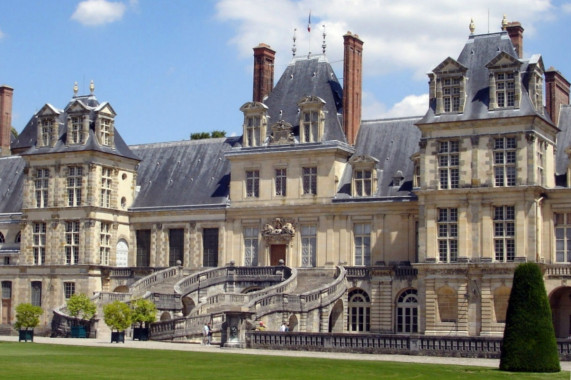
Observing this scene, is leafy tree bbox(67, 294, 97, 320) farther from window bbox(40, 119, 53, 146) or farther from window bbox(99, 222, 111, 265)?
window bbox(40, 119, 53, 146)

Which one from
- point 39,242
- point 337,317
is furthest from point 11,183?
point 337,317

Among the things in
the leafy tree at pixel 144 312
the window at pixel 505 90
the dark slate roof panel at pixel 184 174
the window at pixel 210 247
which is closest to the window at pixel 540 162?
the window at pixel 505 90

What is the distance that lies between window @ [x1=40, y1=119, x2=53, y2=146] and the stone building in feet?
0.28

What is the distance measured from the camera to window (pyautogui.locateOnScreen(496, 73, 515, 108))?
44312 millimetres

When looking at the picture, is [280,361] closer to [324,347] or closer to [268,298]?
[324,347]

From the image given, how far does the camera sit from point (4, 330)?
5456cm

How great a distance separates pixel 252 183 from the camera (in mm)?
52688

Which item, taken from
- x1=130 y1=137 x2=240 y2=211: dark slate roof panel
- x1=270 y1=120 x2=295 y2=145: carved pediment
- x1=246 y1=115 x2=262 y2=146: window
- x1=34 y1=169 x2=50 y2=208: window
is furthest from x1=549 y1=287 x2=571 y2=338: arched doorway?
x1=34 y1=169 x2=50 y2=208: window

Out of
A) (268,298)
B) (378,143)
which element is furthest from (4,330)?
(378,143)

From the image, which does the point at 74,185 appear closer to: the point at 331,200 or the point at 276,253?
the point at 276,253

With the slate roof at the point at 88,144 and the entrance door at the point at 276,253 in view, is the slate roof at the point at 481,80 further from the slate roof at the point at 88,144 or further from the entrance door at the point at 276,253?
the slate roof at the point at 88,144

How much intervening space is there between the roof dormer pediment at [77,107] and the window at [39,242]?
20.0 feet

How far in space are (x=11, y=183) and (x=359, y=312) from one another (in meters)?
23.2

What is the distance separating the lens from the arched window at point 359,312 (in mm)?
48281
